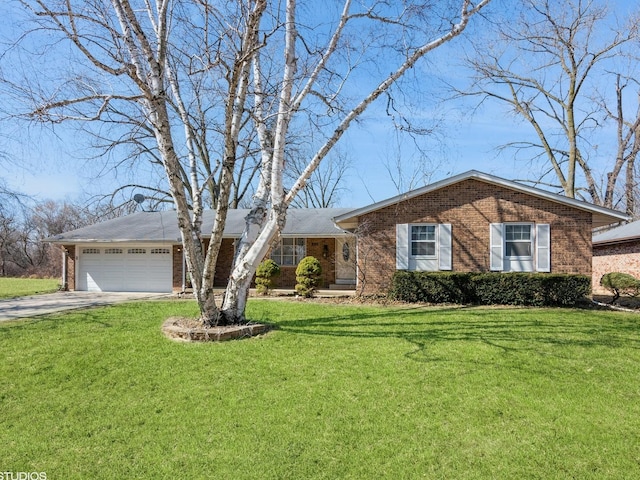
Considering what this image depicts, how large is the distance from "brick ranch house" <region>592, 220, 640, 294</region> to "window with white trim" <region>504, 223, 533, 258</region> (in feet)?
19.3

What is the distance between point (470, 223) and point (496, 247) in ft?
3.55

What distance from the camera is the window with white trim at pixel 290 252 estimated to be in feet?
61.4

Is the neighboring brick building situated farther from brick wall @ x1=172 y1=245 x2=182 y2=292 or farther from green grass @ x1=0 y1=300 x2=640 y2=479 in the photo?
brick wall @ x1=172 y1=245 x2=182 y2=292

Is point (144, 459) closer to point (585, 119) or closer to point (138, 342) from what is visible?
point (138, 342)

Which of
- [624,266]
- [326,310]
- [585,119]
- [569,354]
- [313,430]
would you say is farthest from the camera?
[585,119]

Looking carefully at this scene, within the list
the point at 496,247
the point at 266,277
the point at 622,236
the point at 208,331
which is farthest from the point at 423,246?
the point at 622,236

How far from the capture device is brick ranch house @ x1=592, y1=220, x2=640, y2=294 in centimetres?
1725

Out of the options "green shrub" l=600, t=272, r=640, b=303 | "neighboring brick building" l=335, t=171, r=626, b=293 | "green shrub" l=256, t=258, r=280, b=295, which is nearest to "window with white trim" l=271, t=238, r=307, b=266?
"green shrub" l=256, t=258, r=280, b=295

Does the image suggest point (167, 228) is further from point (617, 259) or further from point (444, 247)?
point (617, 259)

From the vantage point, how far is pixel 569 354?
704cm

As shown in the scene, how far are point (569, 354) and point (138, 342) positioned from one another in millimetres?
7199

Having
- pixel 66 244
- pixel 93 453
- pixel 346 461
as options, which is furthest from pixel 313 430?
pixel 66 244

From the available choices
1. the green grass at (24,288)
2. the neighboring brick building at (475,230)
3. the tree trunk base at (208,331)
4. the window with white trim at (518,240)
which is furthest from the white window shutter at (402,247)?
the green grass at (24,288)

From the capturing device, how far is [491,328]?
9.06 metres
